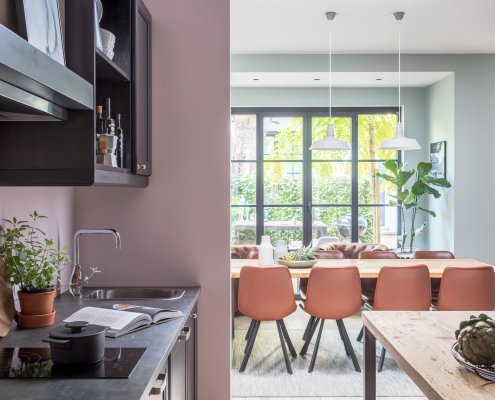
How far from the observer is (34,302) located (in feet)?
4.83

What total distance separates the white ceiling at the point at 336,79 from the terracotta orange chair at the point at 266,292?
324cm

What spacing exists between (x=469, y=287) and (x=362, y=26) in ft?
9.86

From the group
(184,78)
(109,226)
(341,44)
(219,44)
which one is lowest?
(109,226)

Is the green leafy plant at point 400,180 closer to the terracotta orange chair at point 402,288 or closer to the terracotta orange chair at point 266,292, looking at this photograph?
the terracotta orange chair at point 402,288

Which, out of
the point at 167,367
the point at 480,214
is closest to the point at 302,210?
the point at 480,214

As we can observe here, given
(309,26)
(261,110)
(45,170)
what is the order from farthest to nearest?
(261,110)
(309,26)
(45,170)

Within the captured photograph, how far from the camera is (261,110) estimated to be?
6285mm

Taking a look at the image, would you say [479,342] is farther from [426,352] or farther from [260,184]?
[260,184]

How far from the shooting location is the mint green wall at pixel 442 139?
5441 mm

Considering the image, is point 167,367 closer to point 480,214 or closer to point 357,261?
point 357,261

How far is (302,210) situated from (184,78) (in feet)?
14.3

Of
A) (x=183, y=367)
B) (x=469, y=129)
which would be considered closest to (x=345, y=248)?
(x=469, y=129)

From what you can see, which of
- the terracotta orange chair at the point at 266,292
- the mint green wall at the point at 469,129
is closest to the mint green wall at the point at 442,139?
the mint green wall at the point at 469,129

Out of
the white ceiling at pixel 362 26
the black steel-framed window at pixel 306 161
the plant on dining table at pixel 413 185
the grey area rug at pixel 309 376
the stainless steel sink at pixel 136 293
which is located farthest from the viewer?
the black steel-framed window at pixel 306 161
